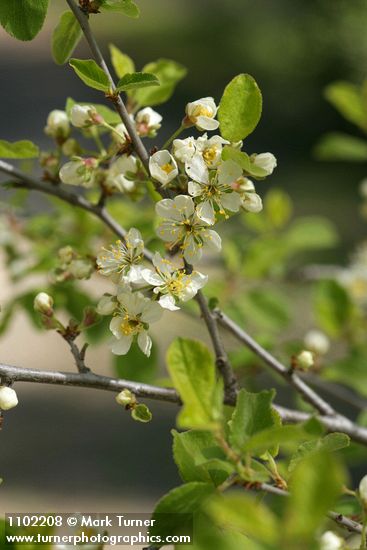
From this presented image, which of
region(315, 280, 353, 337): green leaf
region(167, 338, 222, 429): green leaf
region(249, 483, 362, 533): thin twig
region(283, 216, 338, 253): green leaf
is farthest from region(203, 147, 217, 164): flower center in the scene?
region(283, 216, 338, 253): green leaf

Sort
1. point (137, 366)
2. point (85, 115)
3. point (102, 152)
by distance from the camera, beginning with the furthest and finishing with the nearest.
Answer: point (137, 366)
point (102, 152)
point (85, 115)

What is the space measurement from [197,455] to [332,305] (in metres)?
0.91

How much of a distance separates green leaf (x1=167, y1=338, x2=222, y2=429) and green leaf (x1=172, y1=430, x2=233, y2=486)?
0.07 meters

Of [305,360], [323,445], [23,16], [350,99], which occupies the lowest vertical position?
[323,445]

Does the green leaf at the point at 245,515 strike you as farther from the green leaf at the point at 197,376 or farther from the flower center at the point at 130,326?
the flower center at the point at 130,326

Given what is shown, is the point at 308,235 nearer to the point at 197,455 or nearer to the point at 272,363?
the point at 272,363

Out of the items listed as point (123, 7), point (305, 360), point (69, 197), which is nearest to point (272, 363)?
point (305, 360)

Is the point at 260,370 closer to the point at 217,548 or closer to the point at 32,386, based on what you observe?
the point at 217,548

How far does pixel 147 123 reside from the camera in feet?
3.06

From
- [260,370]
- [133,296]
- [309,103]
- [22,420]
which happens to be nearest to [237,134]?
[133,296]

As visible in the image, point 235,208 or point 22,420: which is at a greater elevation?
point 22,420

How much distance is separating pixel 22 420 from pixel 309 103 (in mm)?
6170

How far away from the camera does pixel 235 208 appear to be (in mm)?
790

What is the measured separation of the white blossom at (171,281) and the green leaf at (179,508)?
20 centimetres
